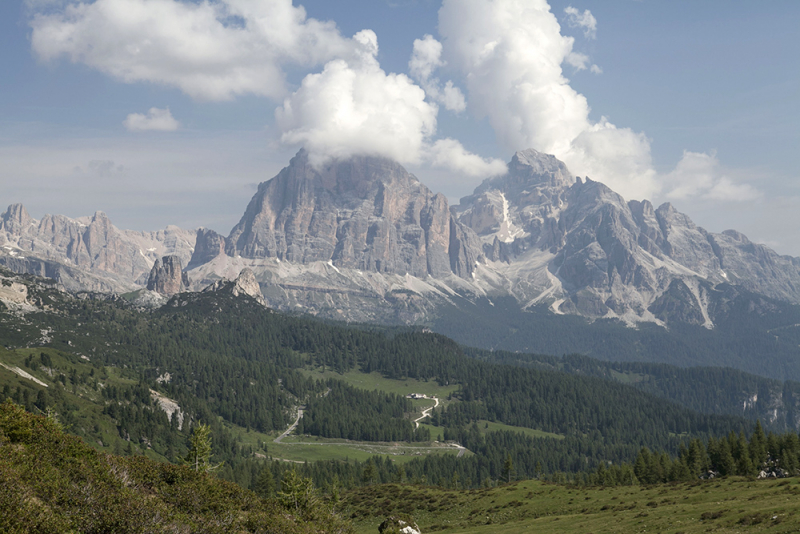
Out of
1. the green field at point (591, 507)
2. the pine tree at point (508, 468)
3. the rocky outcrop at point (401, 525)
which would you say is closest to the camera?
the green field at point (591, 507)

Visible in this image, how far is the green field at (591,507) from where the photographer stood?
64.4 metres

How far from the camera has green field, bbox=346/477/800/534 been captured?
211 feet

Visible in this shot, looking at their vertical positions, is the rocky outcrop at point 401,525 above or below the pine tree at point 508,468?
above

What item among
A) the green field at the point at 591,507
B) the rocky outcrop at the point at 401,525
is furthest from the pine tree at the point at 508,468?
the rocky outcrop at the point at 401,525

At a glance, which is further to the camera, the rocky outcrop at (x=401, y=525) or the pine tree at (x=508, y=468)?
the pine tree at (x=508, y=468)

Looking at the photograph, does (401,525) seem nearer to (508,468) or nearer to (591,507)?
(591,507)

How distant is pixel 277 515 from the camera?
6288 centimetres

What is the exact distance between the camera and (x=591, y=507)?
9612cm

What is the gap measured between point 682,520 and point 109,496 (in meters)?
61.0

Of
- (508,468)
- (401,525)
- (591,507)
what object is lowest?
(508,468)

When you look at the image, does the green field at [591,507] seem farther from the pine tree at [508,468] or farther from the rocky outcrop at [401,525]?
the pine tree at [508,468]

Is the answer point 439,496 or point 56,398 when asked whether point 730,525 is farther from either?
point 56,398

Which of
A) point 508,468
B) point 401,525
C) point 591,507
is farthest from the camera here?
point 508,468

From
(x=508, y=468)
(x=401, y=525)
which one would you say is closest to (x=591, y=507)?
(x=401, y=525)
